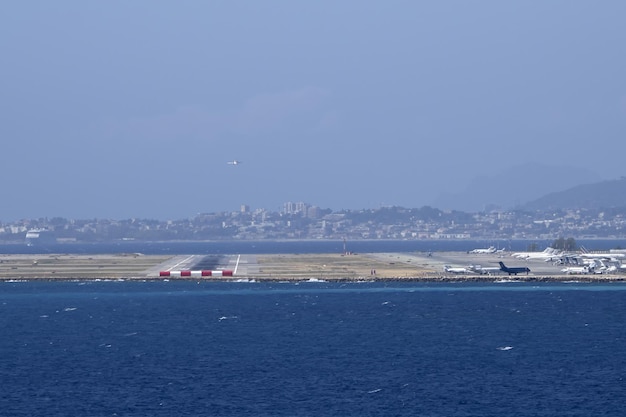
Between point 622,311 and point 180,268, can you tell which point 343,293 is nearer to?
point 622,311

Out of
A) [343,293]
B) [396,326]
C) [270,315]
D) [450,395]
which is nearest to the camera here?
[450,395]

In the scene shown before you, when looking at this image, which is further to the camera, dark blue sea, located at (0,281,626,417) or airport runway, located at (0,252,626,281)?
airport runway, located at (0,252,626,281)

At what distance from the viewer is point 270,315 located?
281ft

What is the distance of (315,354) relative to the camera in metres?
64.1

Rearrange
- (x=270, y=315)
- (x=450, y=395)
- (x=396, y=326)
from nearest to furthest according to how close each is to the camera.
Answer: (x=450, y=395), (x=396, y=326), (x=270, y=315)

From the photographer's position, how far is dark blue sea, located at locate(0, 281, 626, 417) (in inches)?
1957

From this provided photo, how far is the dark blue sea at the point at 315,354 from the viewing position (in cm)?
4972

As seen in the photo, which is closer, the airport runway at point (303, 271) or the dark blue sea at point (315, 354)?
the dark blue sea at point (315, 354)

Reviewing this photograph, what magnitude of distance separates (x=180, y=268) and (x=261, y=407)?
10210cm

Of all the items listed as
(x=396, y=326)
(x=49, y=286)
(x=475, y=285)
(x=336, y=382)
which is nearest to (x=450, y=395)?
(x=336, y=382)

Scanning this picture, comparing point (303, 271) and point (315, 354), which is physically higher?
point (303, 271)

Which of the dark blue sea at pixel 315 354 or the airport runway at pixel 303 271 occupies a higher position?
the airport runway at pixel 303 271

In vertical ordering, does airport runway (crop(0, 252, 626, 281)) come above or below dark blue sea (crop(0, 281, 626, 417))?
above

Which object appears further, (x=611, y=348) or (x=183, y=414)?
(x=611, y=348)
